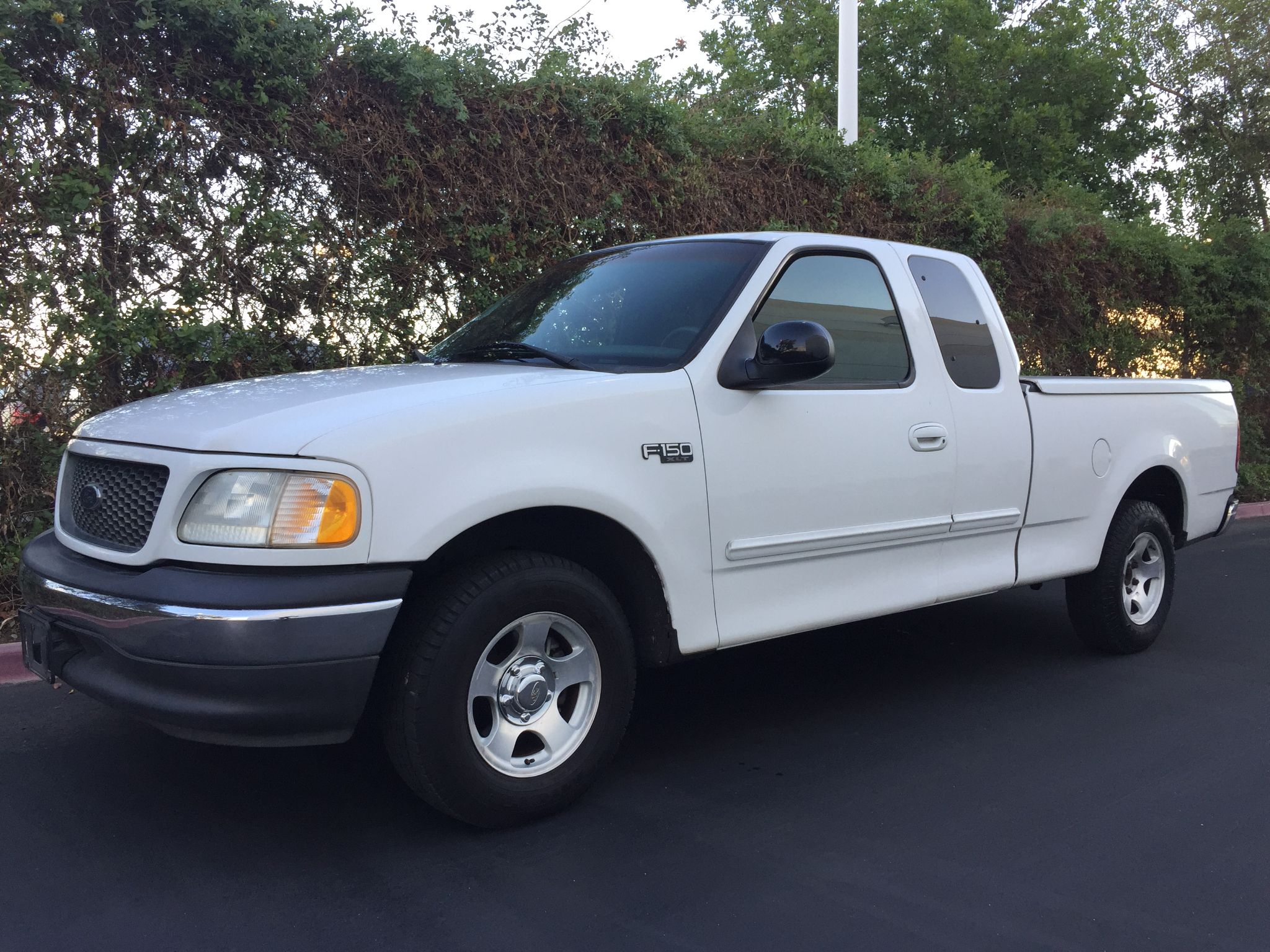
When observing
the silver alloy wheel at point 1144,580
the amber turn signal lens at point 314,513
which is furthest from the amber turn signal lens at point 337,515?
the silver alloy wheel at point 1144,580

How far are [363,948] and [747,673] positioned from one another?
273cm

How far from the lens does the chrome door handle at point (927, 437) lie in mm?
4207

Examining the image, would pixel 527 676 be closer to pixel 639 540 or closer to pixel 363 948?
pixel 639 540

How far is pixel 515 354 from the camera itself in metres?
3.98

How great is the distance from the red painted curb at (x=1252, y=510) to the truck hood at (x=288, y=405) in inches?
404

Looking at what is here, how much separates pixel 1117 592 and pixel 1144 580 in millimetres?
385

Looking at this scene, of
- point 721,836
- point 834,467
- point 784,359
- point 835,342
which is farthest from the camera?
point 835,342

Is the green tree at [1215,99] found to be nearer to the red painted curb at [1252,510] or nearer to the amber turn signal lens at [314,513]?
the red painted curb at [1252,510]

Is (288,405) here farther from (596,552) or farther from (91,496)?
(596,552)

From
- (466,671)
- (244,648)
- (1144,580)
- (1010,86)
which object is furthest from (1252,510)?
(1010,86)

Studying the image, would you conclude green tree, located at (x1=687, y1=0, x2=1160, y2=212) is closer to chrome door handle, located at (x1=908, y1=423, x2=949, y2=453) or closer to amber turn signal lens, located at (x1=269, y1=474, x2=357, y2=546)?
chrome door handle, located at (x1=908, y1=423, x2=949, y2=453)

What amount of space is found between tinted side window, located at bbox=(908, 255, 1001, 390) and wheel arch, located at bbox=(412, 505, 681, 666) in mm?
1798

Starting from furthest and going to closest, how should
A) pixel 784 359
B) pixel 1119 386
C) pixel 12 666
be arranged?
pixel 1119 386
pixel 12 666
pixel 784 359

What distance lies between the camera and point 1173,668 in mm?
5324
